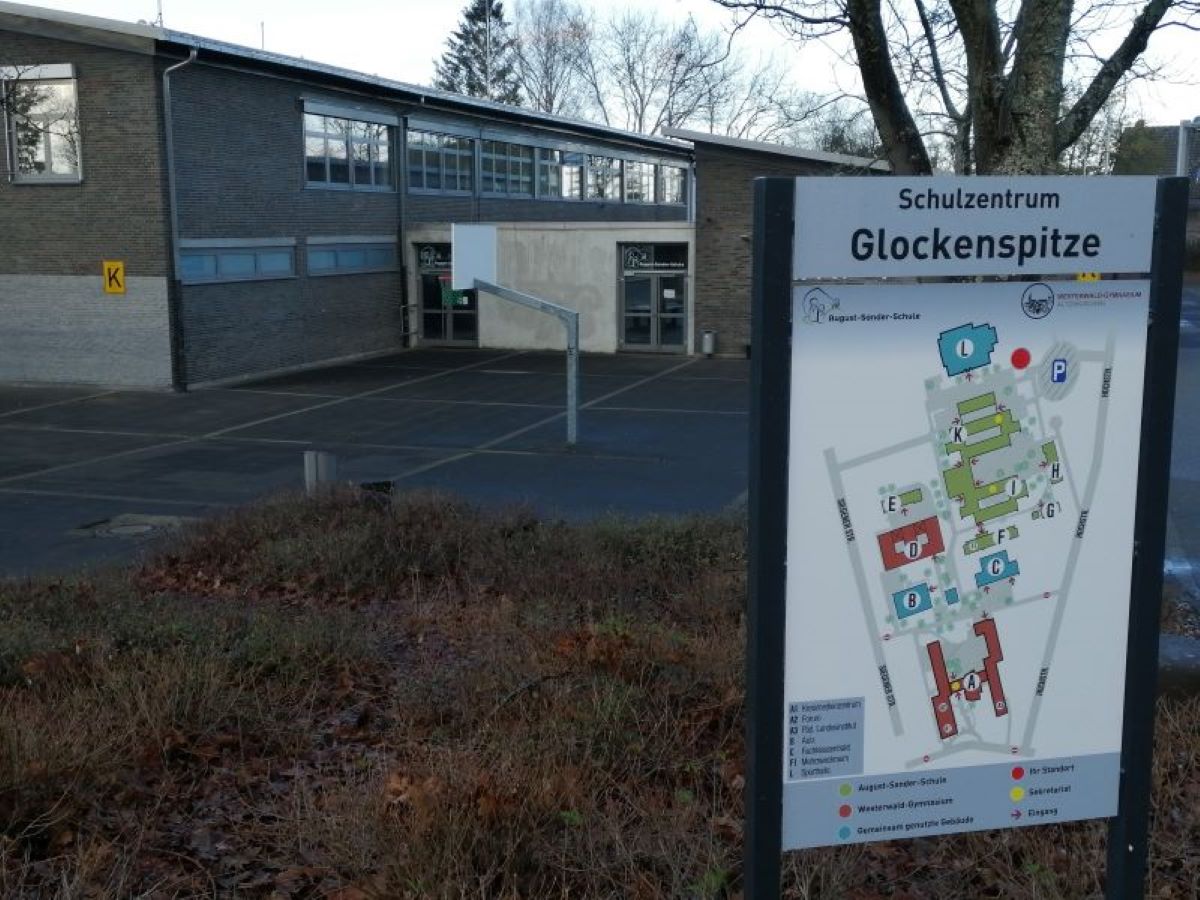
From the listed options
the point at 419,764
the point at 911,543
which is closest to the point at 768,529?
the point at 911,543

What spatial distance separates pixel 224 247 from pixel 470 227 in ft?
29.9

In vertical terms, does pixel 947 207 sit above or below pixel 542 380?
above

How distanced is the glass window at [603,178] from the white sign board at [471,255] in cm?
2825

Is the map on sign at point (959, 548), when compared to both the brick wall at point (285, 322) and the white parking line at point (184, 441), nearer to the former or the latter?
the white parking line at point (184, 441)

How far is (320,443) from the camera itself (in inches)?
816

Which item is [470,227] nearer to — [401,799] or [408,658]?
[408,658]

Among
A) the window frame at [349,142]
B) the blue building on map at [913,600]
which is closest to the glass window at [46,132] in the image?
the window frame at [349,142]

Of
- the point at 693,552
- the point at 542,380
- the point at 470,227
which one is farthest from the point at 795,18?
the point at 542,380

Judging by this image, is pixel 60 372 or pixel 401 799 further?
pixel 60 372

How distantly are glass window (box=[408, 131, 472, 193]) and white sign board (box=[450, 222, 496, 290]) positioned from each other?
50.9 ft

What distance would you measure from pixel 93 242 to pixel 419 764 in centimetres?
2528

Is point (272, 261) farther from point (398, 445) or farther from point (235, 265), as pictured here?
point (398, 445)

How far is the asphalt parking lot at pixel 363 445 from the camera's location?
50.9ft

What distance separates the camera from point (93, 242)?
27.5 m
